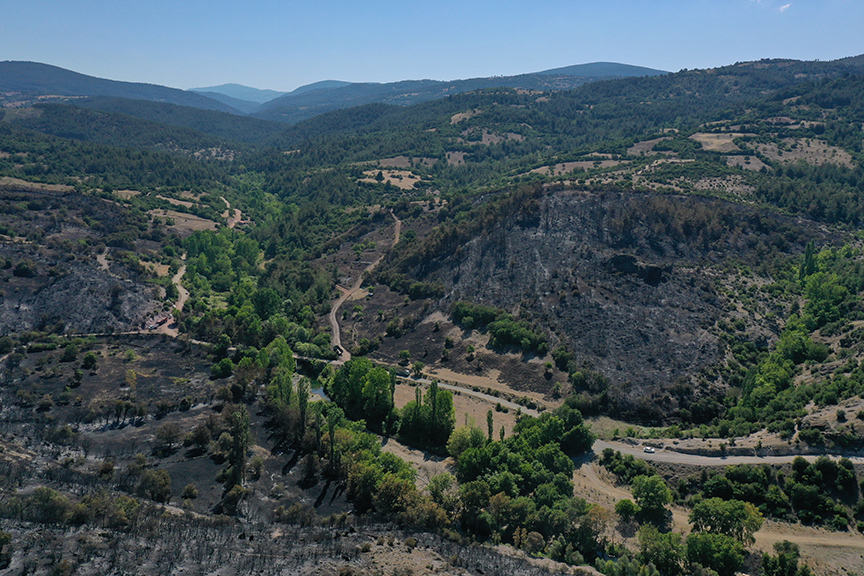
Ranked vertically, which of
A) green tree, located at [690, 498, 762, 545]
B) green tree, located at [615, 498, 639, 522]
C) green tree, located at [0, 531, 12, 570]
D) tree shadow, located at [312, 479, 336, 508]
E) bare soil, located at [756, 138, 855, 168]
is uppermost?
bare soil, located at [756, 138, 855, 168]

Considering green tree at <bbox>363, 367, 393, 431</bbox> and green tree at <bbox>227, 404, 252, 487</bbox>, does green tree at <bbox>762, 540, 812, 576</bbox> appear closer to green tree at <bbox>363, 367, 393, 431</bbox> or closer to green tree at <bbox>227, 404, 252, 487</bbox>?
green tree at <bbox>363, 367, 393, 431</bbox>

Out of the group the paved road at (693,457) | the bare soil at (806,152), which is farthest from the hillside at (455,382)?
the bare soil at (806,152)

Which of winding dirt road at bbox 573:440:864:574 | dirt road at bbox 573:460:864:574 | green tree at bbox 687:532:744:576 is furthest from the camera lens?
winding dirt road at bbox 573:440:864:574

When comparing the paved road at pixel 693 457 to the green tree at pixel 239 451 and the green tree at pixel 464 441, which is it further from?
the green tree at pixel 239 451

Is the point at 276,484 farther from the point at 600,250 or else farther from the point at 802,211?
the point at 802,211

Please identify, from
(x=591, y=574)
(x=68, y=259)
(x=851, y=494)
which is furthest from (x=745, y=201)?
(x=68, y=259)

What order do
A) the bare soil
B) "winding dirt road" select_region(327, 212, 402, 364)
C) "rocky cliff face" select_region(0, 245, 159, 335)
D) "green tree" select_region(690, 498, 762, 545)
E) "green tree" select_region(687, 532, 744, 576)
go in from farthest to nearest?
the bare soil
"winding dirt road" select_region(327, 212, 402, 364)
"rocky cliff face" select_region(0, 245, 159, 335)
"green tree" select_region(690, 498, 762, 545)
"green tree" select_region(687, 532, 744, 576)

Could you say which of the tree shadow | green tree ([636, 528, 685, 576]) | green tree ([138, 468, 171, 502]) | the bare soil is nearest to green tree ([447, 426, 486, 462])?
the tree shadow
